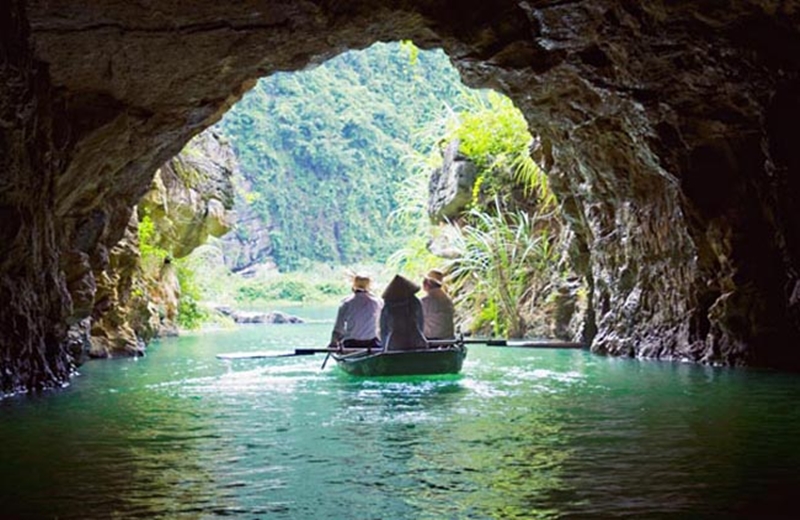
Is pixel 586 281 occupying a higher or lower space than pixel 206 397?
higher

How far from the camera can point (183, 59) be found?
33.5ft

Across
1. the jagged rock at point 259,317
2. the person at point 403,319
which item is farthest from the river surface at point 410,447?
the jagged rock at point 259,317

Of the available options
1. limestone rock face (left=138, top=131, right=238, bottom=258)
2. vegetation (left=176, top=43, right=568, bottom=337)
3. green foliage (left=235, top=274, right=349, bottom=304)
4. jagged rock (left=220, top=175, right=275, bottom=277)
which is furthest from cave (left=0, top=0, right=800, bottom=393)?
jagged rock (left=220, top=175, right=275, bottom=277)

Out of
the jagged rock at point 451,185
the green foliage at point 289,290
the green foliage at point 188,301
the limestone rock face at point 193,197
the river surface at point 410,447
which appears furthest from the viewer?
the green foliage at point 289,290

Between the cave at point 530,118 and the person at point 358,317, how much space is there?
2.92 meters

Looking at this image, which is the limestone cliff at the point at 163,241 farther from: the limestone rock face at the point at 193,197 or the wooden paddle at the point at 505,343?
the wooden paddle at the point at 505,343

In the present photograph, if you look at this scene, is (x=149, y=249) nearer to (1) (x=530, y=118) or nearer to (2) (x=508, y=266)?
(2) (x=508, y=266)

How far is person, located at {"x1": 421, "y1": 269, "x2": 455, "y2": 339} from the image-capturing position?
1395 centimetres

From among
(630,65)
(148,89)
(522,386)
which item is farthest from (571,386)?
(148,89)

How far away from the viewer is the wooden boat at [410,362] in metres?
12.1

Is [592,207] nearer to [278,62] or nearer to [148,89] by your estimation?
[278,62]

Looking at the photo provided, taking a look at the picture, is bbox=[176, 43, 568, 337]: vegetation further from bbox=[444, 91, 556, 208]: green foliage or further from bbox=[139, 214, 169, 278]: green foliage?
bbox=[444, 91, 556, 208]: green foliage

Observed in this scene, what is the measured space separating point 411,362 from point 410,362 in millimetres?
14

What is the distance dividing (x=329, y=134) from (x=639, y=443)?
60.3 metres
